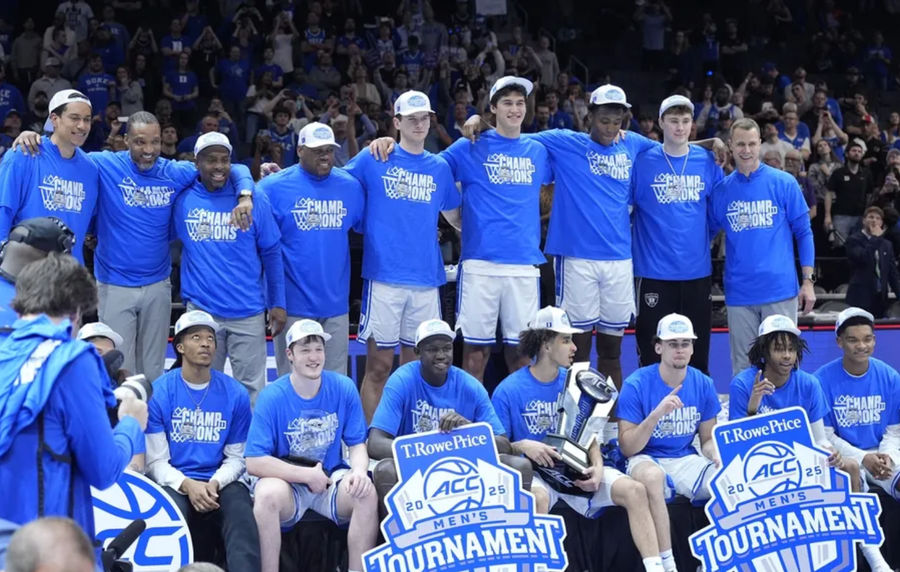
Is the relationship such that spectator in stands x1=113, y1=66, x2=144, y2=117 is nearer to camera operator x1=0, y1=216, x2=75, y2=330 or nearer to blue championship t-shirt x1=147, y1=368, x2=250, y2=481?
blue championship t-shirt x1=147, y1=368, x2=250, y2=481

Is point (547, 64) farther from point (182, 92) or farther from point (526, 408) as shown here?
point (526, 408)

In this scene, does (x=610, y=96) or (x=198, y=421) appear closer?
(x=198, y=421)

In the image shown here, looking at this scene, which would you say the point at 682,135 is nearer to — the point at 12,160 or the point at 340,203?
the point at 340,203

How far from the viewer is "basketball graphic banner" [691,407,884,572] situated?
737 centimetres

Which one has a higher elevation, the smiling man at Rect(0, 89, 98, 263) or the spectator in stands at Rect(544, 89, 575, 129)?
the spectator in stands at Rect(544, 89, 575, 129)

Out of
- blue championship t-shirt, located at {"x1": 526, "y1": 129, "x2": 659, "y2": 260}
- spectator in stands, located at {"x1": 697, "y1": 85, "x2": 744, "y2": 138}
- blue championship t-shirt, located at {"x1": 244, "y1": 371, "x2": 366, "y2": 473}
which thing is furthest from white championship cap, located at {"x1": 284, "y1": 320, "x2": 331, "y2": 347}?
spectator in stands, located at {"x1": 697, "y1": 85, "x2": 744, "y2": 138}

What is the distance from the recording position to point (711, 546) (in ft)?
24.1

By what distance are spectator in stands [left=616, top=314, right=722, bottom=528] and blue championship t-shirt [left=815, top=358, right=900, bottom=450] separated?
0.93 m

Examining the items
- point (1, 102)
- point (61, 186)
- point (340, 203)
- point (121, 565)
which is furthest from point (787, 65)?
point (121, 565)

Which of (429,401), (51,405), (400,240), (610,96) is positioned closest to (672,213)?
(610,96)

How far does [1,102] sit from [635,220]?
26.7 ft

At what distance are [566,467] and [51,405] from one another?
149 inches

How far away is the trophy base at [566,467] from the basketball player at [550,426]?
35 mm

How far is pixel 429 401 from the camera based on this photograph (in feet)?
25.0
